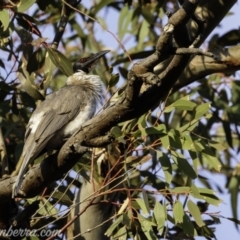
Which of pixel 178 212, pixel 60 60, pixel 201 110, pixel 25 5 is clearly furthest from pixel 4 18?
pixel 178 212

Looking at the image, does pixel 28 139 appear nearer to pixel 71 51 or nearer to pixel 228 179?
pixel 228 179

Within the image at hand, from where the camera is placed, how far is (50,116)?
523 centimetres

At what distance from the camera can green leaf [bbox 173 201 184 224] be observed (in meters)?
4.75

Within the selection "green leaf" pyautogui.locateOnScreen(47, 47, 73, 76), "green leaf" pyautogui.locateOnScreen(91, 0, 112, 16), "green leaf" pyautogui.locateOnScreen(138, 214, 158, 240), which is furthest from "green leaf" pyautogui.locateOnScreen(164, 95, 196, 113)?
"green leaf" pyautogui.locateOnScreen(91, 0, 112, 16)

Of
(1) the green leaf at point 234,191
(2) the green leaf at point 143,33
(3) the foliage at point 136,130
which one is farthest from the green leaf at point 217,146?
(2) the green leaf at point 143,33

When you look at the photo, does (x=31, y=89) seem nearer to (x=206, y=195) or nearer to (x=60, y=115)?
(x=60, y=115)

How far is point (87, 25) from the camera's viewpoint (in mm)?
8148

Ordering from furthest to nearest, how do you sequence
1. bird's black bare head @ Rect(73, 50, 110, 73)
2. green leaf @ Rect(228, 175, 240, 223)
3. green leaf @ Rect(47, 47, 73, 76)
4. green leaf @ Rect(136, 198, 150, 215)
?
1. green leaf @ Rect(228, 175, 240, 223)
2. bird's black bare head @ Rect(73, 50, 110, 73)
3. green leaf @ Rect(47, 47, 73, 76)
4. green leaf @ Rect(136, 198, 150, 215)

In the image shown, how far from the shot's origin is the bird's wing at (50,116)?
4898 millimetres

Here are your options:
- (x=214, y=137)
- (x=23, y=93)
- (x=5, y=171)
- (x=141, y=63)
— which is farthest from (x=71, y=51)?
(x=141, y=63)

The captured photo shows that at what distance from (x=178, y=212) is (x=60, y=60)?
53.0 inches

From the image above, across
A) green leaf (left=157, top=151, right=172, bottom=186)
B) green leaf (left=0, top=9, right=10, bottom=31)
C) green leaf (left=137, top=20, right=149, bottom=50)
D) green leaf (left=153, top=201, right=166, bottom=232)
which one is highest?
green leaf (left=0, top=9, right=10, bottom=31)

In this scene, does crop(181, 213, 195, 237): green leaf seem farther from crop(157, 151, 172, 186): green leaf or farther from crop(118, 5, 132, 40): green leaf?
crop(118, 5, 132, 40): green leaf

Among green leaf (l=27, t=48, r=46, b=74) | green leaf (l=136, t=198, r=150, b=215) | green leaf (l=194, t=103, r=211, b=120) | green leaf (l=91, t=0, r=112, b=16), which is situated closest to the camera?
green leaf (l=136, t=198, r=150, b=215)
